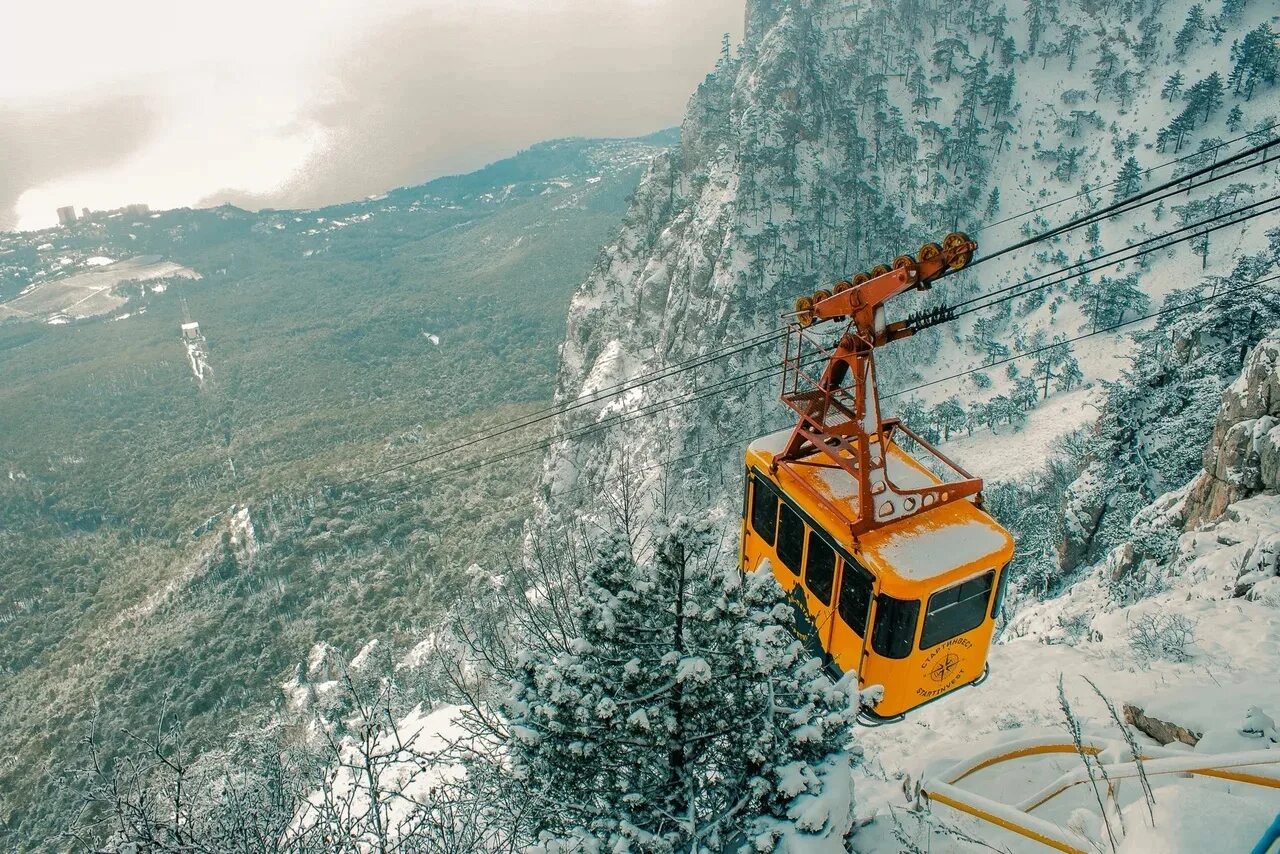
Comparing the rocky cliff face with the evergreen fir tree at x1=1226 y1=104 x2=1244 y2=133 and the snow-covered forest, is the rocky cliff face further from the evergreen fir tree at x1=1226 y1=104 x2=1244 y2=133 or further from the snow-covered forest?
the evergreen fir tree at x1=1226 y1=104 x2=1244 y2=133

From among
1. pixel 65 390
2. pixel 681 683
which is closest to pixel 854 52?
pixel 681 683

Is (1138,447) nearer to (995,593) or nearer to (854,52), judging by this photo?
(995,593)

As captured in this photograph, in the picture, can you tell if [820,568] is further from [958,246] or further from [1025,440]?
[1025,440]

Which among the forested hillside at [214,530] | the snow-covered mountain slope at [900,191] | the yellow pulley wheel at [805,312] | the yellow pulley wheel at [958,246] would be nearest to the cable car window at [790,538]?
the yellow pulley wheel at [805,312]

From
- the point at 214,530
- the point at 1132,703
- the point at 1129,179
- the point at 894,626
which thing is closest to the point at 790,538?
the point at 894,626

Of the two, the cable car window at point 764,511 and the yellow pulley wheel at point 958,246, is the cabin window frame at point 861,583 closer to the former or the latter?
the cable car window at point 764,511

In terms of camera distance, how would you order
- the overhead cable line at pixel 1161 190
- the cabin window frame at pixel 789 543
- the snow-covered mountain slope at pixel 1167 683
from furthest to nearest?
the cabin window frame at pixel 789 543, the snow-covered mountain slope at pixel 1167 683, the overhead cable line at pixel 1161 190
